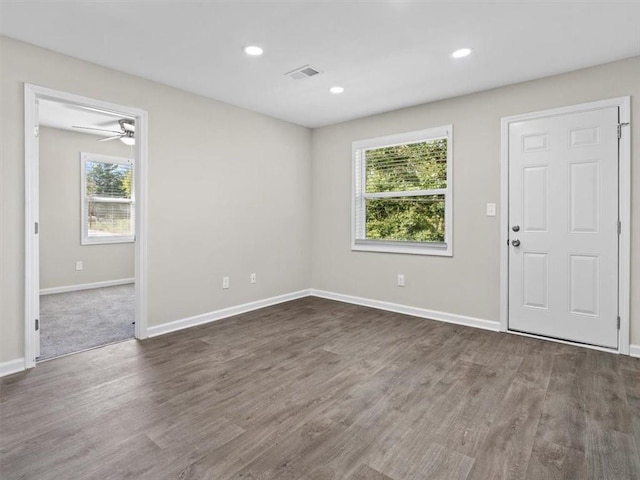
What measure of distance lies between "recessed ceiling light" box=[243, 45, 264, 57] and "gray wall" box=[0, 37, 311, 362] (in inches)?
45.8

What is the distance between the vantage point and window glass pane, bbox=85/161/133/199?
→ 235 inches

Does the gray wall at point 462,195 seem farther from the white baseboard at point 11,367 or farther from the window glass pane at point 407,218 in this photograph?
the white baseboard at point 11,367

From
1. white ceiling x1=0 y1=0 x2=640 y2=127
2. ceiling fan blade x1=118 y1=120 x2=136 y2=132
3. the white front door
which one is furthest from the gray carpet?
the white front door

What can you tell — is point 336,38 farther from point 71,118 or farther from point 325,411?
point 71,118

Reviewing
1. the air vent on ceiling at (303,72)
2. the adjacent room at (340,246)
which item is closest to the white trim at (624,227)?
the adjacent room at (340,246)

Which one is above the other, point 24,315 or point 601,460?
point 24,315

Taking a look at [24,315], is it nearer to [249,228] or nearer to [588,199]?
[249,228]

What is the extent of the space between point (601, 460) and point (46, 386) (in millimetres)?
3322

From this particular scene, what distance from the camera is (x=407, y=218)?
4.41 meters

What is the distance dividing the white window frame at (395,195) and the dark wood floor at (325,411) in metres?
1.17

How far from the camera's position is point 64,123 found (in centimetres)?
517

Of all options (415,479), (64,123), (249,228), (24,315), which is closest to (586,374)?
(415,479)

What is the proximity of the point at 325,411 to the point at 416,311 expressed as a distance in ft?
7.77

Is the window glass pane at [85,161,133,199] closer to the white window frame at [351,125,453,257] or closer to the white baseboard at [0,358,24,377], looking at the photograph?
the white baseboard at [0,358,24,377]
